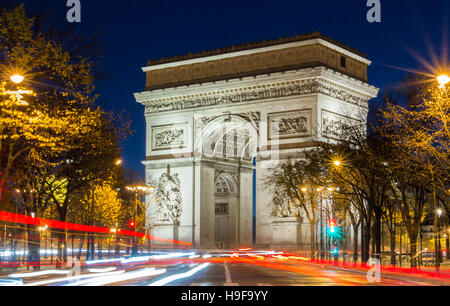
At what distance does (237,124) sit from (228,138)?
4.88 metres

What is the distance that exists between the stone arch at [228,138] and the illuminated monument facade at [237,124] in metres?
0.10

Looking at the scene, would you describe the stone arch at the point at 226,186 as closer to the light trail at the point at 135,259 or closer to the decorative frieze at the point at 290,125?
the decorative frieze at the point at 290,125

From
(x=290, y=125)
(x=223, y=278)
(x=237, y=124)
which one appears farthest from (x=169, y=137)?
(x=223, y=278)

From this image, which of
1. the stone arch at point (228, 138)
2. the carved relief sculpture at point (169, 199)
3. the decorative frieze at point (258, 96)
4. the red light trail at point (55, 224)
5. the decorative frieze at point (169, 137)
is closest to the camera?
the red light trail at point (55, 224)

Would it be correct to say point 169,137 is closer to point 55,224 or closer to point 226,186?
point 226,186

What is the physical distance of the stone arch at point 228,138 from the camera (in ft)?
209

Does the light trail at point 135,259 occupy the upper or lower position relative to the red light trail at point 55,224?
lower

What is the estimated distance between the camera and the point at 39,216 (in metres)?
37.2

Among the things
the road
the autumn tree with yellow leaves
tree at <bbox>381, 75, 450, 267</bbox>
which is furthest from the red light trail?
tree at <bbox>381, 75, 450, 267</bbox>

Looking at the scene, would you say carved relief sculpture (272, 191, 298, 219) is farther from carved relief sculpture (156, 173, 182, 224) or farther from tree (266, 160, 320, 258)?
carved relief sculpture (156, 173, 182, 224)

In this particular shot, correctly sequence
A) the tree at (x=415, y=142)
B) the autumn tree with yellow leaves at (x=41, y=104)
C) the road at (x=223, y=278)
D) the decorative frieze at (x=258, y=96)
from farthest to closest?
1. the decorative frieze at (x=258, y=96)
2. the tree at (x=415, y=142)
3. the autumn tree with yellow leaves at (x=41, y=104)
4. the road at (x=223, y=278)

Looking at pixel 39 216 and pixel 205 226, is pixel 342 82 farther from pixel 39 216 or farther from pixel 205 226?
pixel 39 216

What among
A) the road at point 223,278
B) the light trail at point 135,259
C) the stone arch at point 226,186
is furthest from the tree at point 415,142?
the stone arch at point 226,186
